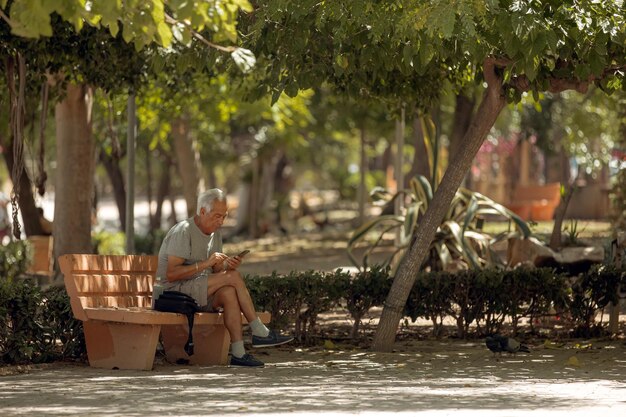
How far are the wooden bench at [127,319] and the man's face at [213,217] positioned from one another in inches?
25.5

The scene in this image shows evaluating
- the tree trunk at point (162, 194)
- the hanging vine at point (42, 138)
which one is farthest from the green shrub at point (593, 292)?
the tree trunk at point (162, 194)

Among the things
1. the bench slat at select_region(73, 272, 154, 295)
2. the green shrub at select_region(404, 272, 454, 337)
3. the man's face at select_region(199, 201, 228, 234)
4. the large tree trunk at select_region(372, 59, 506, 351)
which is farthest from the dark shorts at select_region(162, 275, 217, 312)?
the green shrub at select_region(404, 272, 454, 337)

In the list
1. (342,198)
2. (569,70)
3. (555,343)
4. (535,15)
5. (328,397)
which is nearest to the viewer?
(328,397)

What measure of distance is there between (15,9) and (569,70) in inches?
205

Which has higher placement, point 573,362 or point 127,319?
point 127,319

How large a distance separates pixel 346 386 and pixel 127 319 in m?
1.70

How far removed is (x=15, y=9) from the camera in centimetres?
702

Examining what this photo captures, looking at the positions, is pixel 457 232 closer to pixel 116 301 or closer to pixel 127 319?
pixel 116 301

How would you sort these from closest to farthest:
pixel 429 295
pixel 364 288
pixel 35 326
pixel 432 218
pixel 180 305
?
pixel 180 305
pixel 35 326
pixel 432 218
pixel 364 288
pixel 429 295

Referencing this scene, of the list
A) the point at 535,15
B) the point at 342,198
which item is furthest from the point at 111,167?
the point at 535,15

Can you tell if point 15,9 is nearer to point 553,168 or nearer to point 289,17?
point 289,17

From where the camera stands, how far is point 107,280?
9953 mm

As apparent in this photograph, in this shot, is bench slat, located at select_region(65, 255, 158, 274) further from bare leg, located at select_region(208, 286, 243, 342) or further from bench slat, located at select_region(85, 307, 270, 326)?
bare leg, located at select_region(208, 286, 243, 342)

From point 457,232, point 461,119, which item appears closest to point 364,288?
point 457,232
